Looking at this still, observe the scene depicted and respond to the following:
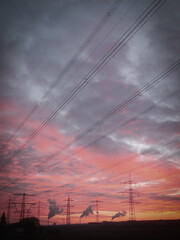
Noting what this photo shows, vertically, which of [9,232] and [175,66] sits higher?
[175,66]

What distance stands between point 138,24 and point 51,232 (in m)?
62.0

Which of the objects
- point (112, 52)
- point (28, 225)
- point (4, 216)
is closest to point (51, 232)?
point (28, 225)

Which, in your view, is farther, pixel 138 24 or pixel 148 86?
pixel 148 86

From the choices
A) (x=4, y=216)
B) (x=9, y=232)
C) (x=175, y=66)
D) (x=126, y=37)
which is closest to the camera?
(x=126, y=37)

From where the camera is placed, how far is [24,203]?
57.4 m

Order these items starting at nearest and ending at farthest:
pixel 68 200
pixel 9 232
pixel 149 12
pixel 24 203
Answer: pixel 149 12 → pixel 24 203 → pixel 9 232 → pixel 68 200

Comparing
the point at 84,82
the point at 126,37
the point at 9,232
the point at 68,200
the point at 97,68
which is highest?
the point at 126,37

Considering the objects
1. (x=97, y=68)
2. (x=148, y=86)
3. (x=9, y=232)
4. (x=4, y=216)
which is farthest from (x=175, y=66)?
(x=4, y=216)

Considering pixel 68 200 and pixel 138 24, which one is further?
pixel 68 200

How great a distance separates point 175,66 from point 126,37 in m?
4.99

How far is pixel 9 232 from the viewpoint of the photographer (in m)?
61.4

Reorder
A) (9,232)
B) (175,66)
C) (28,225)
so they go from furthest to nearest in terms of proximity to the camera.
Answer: (28,225)
(9,232)
(175,66)

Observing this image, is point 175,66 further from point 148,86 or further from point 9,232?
point 9,232

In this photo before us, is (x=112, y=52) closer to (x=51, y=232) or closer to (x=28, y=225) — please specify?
(x=51, y=232)
